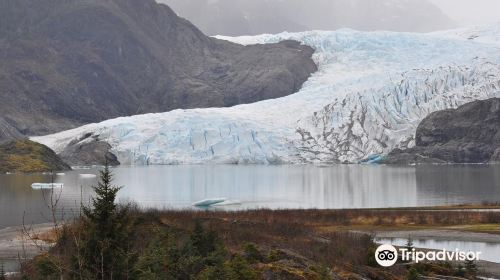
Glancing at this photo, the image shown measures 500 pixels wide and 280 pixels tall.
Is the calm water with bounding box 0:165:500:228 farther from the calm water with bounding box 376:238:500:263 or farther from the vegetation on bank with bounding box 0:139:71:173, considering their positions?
the vegetation on bank with bounding box 0:139:71:173

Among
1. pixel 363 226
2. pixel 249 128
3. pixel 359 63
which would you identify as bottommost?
pixel 363 226

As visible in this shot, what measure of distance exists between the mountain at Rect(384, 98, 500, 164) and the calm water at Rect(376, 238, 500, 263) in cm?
11953

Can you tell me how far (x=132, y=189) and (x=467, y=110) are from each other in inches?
4057

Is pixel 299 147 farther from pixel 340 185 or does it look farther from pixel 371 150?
pixel 340 185

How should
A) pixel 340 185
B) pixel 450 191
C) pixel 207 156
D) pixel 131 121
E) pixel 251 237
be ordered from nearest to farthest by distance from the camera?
pixel 251 237 < pixel 450 191 < pixel 340 185 < pixel 207 156 < pixel 131 121

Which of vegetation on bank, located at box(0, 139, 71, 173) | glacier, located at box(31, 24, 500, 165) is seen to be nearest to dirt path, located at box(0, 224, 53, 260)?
vegetation on bank, located at box(0, 139, 71, 173)

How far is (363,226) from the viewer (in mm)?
37438

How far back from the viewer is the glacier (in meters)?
136

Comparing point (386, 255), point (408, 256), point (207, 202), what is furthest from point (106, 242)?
point (207, 202)

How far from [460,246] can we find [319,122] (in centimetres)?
12570

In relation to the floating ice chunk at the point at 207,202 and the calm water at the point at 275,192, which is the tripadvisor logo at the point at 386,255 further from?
the floating ice chunk at the point at 207,202

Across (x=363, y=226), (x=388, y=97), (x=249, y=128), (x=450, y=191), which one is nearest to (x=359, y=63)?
(x=388, y=97)

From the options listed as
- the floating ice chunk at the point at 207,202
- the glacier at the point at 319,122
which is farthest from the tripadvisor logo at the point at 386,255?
the glacier at the point at 319,122

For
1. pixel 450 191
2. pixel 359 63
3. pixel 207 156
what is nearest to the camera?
pixel 450 191
